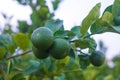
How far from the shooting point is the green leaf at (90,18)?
4.09 feet

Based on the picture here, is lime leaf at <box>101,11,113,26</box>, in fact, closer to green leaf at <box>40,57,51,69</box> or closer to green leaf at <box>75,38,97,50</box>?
green leaf at <box>75,38,97,50</box>

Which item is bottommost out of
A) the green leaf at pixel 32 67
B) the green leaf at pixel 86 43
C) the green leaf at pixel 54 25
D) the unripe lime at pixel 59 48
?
the green leaf at pixel 32 67

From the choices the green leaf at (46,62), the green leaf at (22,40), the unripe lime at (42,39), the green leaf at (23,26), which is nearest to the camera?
the unripe lime at (42,39)

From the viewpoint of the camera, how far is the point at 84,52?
1.42 m

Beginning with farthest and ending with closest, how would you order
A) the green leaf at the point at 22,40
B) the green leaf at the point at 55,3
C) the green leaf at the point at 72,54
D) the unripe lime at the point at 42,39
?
the green leaf at the point at 55,3
the green leaf at the point at 22,40
the green leaf at the point at 72,54
the unripe lime at the point at 42,39

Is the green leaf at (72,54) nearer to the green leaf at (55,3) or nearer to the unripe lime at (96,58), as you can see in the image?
the unripe lime at (96,58)

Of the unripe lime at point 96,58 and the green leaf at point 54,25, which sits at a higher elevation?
the green leaf at point 54,25

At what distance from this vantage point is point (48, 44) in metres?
1.19

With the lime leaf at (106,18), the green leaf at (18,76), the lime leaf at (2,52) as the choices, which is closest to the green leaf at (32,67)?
the green leaf at (18,76)

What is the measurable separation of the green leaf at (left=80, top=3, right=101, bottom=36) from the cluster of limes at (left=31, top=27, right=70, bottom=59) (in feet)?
0.31

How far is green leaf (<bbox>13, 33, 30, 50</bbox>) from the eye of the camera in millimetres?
1562

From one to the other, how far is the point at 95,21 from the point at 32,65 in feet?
1.63

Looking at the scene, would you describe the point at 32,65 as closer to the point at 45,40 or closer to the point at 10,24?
the point at 45,40

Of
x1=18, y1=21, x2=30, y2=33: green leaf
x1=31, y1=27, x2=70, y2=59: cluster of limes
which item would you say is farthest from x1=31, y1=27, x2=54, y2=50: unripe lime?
x1=18, y1=21, x2=30, y2=33: green leaf
